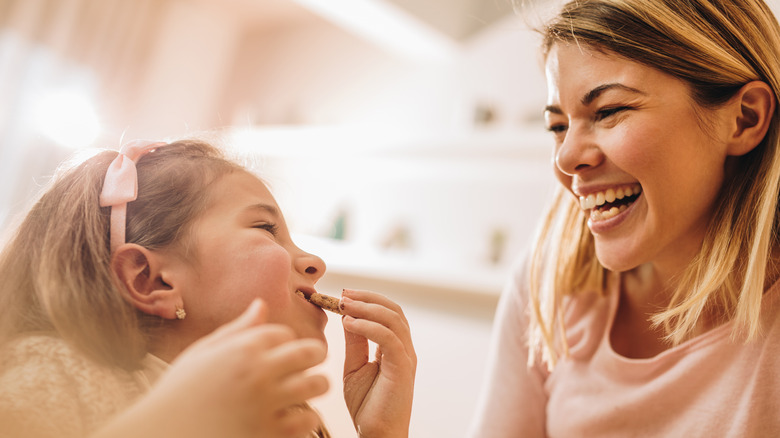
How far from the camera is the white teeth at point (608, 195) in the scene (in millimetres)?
879

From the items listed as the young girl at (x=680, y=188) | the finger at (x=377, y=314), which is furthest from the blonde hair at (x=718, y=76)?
the finger at (x=377, y=314)

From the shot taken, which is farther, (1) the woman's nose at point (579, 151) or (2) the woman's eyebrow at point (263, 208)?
(1) the woman's nose at point (579, 151)

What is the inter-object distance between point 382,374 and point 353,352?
0.06 metres

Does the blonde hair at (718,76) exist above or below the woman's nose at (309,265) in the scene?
above

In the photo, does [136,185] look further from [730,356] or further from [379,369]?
[730,356]

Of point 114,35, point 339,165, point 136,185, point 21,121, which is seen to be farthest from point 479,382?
point 114,35

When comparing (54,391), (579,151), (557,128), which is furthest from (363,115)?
(54,391)

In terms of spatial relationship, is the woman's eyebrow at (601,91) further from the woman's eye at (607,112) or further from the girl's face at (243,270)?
the girl's face at (243,270)

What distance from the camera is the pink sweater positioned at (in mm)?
826

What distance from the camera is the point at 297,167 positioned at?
3.05 m

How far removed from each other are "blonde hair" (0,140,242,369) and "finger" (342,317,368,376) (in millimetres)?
248

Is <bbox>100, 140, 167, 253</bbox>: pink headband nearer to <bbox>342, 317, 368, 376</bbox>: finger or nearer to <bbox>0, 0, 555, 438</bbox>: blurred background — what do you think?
<bbox>342, 317, 368, 376</bbox>: finger

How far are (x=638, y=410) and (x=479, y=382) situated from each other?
0.70m

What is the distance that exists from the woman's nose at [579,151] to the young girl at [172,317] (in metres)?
0.39
